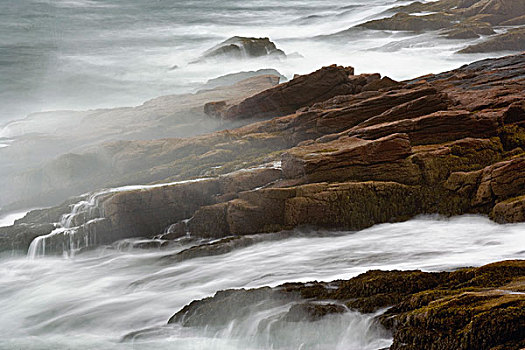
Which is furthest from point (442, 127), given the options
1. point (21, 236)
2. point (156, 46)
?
point (156, 46)

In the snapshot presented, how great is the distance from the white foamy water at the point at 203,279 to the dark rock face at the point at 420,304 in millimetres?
265

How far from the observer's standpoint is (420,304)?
249 inches

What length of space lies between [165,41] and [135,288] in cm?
4279

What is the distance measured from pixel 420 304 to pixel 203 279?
5.22 meters

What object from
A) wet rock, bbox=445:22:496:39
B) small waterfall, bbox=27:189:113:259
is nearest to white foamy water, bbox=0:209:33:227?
small waterfall, bbox=27:189:113:259

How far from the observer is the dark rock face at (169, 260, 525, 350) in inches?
201

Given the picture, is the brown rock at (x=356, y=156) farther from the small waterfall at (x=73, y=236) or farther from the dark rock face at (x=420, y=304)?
the dark rock face at (x=420, y=304)

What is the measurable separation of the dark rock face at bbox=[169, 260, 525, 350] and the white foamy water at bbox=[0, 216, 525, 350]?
0.26 metres

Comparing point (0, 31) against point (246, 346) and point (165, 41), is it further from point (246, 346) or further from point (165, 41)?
point (246, 346)

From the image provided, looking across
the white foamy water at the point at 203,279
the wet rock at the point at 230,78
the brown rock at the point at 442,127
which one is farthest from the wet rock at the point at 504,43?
the white foamy water at the point at 203,279

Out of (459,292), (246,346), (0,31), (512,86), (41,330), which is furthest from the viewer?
(0,31)

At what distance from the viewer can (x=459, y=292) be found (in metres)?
6.14

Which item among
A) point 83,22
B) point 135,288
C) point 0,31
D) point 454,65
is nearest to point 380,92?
point 135,288

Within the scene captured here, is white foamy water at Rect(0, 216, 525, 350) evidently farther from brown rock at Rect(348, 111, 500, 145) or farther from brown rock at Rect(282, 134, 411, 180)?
brown rock at Rect(348, 111, 500, 145)
